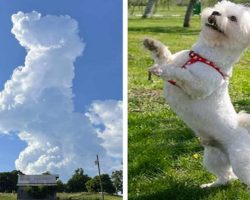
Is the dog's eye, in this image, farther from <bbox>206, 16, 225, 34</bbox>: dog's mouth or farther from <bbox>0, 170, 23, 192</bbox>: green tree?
<bbox>0, 170, 23, 192</bbox>: green tree

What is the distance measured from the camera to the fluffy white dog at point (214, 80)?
3.61 metres

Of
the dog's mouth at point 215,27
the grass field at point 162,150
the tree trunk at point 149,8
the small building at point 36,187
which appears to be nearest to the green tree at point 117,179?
the grass field at point 162,150

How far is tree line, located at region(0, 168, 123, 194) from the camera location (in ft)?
16.9

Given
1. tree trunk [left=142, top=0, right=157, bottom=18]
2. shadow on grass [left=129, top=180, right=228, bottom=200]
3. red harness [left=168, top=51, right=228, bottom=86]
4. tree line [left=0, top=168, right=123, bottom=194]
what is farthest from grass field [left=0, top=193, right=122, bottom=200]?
tree trunk [left=142, top=0, right=157, bottom=18]

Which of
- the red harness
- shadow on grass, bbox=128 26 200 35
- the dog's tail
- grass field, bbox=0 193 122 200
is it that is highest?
shadow on grass, bbox=128 26 200 35

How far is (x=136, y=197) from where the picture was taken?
14.4 feet

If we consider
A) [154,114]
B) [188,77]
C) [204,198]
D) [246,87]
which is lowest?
[204,198]

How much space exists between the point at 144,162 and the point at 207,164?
2.98ft

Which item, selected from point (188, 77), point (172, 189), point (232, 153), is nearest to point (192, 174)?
point (172, 189)

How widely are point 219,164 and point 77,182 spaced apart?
5.30 ft

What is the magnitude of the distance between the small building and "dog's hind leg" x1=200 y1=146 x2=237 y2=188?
5.31 feet

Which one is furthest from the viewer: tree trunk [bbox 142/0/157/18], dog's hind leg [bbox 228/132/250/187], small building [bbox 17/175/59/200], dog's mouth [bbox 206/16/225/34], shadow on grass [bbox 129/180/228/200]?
tree trunk [bbox 142/0/157/18]

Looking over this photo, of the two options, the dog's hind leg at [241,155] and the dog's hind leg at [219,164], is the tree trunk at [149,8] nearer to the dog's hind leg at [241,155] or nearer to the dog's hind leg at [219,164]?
the dog's hind leg at [219,164]

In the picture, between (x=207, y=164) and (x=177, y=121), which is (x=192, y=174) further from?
(x=177, y=121)
